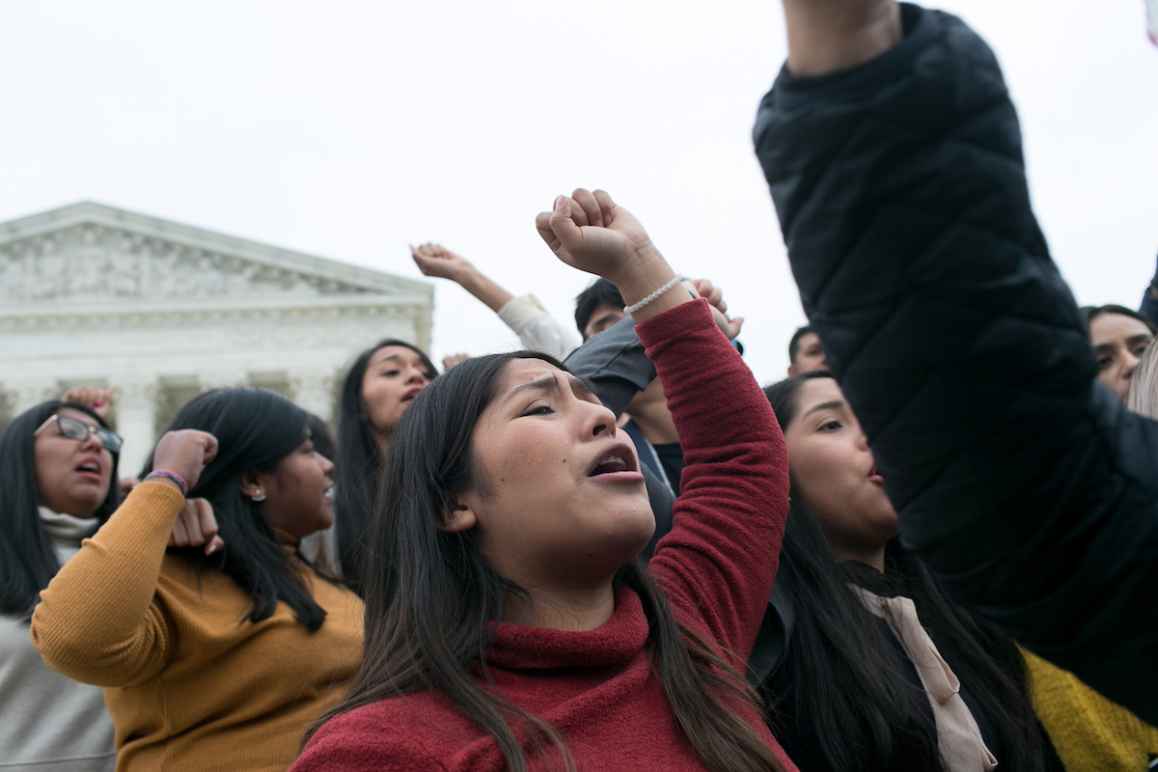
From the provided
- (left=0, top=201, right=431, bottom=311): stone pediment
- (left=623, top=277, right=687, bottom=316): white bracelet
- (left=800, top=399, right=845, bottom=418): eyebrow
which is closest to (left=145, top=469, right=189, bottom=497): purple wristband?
(left=623, top=277, right=687, bottom=316): white bracelet

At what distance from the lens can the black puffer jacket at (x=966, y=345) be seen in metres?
0.82

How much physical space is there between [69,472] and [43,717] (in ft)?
2.60

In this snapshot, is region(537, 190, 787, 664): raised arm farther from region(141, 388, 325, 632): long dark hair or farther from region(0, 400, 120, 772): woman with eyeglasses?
region(0, 400, 120, 772): woman with eyeglasses

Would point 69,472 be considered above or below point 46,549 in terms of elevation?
above

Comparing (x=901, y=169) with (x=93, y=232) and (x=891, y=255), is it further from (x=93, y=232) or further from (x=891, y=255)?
(x=93, y=232)

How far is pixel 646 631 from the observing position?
5.82 feet

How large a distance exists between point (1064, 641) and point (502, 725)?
803 mm

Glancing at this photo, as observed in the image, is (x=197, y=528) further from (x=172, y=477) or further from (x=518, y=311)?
(x=518, y=311)

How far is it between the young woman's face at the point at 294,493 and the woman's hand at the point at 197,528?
1.05 feet

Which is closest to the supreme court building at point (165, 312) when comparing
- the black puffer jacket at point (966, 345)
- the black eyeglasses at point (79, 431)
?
the black eyeglasses at point (79, 431)

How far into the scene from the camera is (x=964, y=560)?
915mm

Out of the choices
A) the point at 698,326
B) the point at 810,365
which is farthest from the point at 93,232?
the point at 698,326

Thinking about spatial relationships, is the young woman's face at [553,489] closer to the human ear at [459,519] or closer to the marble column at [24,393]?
the human ear at [459,519]

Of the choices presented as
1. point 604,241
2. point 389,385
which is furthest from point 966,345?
point 389,385
